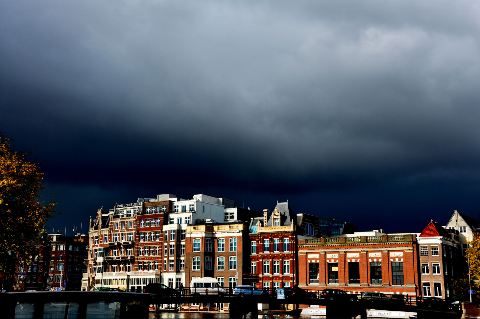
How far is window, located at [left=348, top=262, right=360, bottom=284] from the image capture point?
11069cm

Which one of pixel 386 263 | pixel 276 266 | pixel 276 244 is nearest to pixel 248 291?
pixel 276 266

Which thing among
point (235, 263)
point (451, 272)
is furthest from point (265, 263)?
point (451, 272)

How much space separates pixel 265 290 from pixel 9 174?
147 ft

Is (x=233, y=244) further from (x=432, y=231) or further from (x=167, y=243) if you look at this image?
(x=432, y=231)

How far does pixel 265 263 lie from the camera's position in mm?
119250

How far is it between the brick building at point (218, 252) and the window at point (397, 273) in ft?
103

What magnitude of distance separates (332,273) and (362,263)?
6.74 m

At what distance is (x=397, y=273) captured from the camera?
349 ft

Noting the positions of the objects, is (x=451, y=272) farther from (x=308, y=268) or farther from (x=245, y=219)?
(x=245, y=219)

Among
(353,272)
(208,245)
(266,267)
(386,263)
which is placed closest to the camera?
(386,263)

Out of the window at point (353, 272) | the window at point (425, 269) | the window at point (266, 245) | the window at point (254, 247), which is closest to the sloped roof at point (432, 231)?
the window at point (425, 269)

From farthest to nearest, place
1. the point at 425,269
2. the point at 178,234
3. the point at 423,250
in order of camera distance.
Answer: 1. the point at 178,234
2. the point at 423,250
3. the point at 425,269

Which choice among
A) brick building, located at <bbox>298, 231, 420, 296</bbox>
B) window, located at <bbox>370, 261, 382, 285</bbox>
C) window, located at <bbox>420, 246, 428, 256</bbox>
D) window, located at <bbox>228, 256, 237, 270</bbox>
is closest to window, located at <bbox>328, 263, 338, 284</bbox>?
brick building, located at <bbox>298, 231, 420, 296</bbox>

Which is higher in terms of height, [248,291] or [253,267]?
[253,267]
